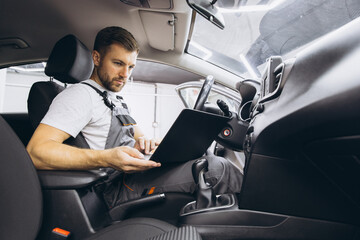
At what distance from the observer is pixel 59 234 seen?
24.6 inches

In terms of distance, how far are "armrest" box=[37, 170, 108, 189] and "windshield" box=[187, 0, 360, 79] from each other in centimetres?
105

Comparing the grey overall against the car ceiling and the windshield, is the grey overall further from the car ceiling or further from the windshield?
the car ceiling

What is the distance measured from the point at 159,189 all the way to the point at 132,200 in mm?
116

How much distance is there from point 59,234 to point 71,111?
47 cm

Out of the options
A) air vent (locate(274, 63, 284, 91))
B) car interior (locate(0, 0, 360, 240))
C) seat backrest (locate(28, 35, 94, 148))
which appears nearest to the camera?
car interior (locate(0, 0, 360, 240))

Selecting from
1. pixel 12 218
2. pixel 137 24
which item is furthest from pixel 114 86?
pixel 12 218

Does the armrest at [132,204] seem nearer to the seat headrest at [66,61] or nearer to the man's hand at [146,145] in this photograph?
the man's hand at [146,145]

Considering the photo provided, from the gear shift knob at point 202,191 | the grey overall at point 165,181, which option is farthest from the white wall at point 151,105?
the gear shift knob at point 202,191

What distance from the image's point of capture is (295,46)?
4.30 ft

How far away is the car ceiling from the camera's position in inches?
44.5

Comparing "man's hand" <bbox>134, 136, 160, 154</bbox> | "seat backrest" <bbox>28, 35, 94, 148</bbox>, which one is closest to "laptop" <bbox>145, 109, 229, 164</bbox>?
"man's hand" <bbox>134, 136, 160, 154</bbox>

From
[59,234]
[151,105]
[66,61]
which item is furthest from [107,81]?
[151,105]

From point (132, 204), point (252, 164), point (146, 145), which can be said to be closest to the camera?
point (252, 164)

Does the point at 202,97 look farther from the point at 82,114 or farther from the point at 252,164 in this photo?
the point at 82,114
